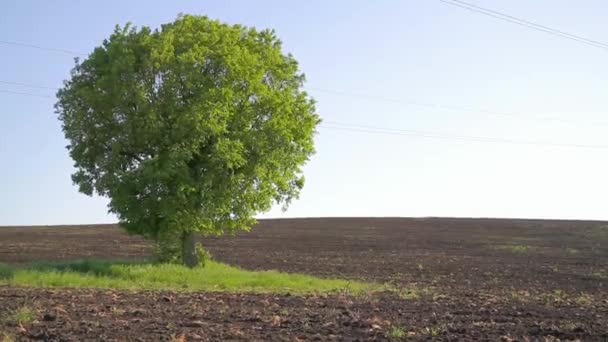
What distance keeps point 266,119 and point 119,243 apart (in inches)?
1470

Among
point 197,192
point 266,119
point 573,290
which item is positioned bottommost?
point 573,290

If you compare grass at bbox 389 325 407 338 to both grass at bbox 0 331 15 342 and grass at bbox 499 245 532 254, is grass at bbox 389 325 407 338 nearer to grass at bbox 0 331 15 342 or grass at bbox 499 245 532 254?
grass at bbox 0 331 15 342

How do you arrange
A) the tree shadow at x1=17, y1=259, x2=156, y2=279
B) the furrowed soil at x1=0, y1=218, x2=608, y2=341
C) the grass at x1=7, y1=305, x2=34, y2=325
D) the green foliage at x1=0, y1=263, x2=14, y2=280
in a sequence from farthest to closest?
1. the tree shadow at x1=17, y1=259, x2=156, y2=279
2. the green foliage at x1=0, y1=263, x2=14, y2=280
3. the grass at x1=7, y1=305, x2=34, y2=325
4. the furrowed soil at x1=0, y1=218, x2=608, y2=341

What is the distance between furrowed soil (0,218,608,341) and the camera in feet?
48.3

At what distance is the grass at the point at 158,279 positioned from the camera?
90.6ft

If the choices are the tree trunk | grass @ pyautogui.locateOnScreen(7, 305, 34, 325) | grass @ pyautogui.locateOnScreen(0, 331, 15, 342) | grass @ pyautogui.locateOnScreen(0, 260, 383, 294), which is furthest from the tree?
grass @ pyautogui.locateOnScreen(0, 331, 15, 342)

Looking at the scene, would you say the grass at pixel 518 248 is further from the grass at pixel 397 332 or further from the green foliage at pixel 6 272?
the grass at pixel 397 332

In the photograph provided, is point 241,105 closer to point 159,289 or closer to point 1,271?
point 159,289

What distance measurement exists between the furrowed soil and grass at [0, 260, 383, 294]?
2.74m

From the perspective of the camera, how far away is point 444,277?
1534 inches

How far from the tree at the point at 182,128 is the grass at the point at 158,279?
2.03 m

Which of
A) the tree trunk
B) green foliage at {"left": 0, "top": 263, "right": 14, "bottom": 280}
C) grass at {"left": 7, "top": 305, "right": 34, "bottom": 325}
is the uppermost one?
the tree trunk

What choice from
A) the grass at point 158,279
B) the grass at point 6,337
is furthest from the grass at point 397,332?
the grass at point 158,279

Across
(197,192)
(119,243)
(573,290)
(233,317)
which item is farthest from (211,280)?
(119,243)
